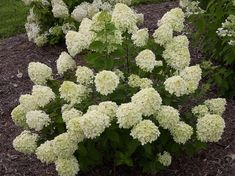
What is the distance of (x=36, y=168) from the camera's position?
16.4ft

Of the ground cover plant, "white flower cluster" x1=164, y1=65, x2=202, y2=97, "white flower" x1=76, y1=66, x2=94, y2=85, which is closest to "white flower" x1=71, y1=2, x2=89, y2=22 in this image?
the ground cover plant

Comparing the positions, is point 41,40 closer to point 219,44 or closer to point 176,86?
point 219,44

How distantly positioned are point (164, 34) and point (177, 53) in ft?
0.58

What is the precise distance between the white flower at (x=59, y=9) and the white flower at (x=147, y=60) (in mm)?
2973

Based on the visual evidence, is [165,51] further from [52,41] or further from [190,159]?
[52,41]

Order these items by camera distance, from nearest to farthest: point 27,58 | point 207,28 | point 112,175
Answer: point 112,175 < point 207,28 < point 27,58

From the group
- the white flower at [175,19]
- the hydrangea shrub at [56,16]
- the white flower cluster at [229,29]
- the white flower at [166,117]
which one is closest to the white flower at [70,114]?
the white flower at [166,117]

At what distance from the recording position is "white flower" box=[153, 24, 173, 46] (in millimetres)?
4352

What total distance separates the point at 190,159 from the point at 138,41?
3.84ft

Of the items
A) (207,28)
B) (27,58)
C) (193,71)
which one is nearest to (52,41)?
(27,58)

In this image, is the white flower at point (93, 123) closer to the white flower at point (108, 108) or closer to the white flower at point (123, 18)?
the white flower at point (108, 108)

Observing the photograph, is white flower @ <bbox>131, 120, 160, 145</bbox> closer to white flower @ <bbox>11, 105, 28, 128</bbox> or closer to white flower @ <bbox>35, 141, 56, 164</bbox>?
white flower @ <bbox>35, 141, 56, 164</bbox>

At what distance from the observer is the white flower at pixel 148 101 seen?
3871 millimetres

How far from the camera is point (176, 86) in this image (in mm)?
4055
